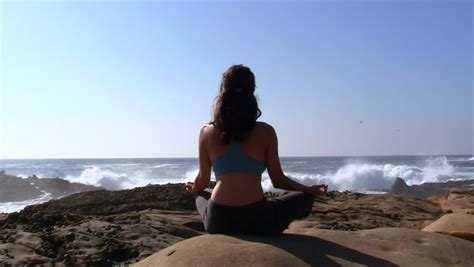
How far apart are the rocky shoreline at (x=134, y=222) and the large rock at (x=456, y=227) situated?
3.03 feet

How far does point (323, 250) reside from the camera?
3484mm

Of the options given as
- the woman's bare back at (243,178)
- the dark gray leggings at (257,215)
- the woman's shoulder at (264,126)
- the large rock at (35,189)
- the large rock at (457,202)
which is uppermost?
the woman's shoulder at (264,126)

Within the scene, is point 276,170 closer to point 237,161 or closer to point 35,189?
point 237,161

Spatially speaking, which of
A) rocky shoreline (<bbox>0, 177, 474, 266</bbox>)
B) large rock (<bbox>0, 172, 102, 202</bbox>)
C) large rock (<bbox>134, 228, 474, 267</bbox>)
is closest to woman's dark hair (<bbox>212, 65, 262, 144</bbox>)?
large rock (<bbox>134, 228, 474, 267</bbox>)

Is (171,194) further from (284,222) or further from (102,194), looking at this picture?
(284,222)

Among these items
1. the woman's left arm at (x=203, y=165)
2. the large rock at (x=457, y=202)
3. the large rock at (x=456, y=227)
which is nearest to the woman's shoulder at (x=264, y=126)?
the woman's left arm at (x=203, y=165)

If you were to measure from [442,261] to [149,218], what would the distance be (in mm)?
3374

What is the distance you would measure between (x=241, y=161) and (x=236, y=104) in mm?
429

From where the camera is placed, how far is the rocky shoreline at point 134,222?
4395 millimetres

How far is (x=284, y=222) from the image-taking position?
12.5 feet

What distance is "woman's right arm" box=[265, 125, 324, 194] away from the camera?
12.2 feet

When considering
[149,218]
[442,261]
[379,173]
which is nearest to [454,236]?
[442,261]

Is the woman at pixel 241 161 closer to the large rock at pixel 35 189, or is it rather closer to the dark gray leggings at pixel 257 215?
the dark gray leggings at pixel 257 215

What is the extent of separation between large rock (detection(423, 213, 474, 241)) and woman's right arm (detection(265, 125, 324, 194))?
1517 millimetres
